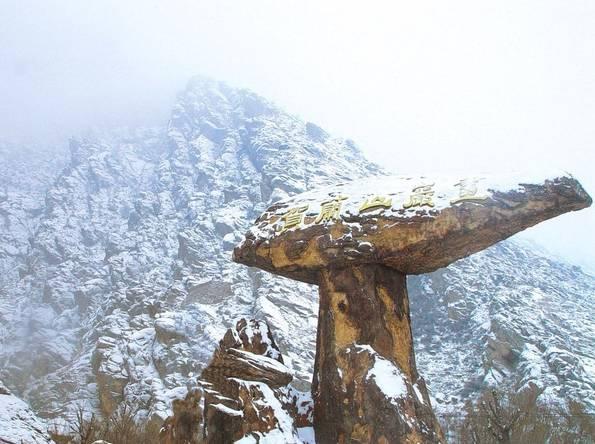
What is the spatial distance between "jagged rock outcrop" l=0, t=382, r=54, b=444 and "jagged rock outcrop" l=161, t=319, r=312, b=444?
2.41m

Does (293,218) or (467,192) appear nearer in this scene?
(467,192)

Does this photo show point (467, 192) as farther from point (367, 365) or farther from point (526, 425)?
point (526, 425)

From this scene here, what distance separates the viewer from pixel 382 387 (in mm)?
6797

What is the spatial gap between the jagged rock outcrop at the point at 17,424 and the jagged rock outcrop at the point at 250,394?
2.41 m

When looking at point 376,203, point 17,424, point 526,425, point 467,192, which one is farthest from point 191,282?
point 17,424

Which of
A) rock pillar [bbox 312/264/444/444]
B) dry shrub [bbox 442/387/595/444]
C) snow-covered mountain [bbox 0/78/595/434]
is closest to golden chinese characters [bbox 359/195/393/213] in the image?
rock pillar [bbox 312/264/444/444]

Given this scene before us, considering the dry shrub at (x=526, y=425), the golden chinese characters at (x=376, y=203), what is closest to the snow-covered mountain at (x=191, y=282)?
the golden chinese characters at (x=376, y=203)

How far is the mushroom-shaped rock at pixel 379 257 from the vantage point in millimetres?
6719

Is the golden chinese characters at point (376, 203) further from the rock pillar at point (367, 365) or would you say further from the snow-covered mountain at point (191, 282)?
the snow-covered mountain at point (191, 282)

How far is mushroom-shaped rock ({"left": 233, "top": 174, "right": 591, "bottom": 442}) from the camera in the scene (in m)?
6.72

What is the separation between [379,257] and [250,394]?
2537 millimetres

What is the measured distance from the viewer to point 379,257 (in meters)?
7.41

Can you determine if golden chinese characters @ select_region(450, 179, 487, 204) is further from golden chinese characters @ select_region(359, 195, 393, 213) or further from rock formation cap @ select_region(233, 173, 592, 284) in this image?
golden chinese characters @ select_region(359, 195, 393, 213)

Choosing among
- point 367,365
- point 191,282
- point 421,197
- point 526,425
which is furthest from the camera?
point 191,282
